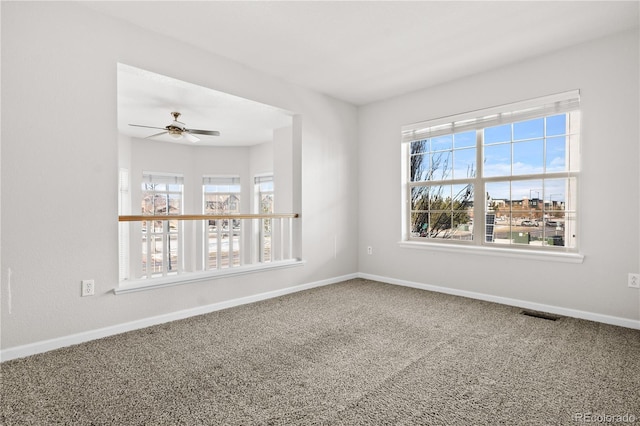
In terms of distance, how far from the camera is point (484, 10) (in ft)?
→ 8.36

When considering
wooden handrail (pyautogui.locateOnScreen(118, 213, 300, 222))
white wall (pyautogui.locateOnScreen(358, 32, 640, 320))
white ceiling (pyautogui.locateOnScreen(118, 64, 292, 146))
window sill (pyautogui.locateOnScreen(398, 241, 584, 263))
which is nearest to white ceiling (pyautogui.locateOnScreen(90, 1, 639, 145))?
white wall (pyautogui.locateOnScreen(358, 32, 640, 320))

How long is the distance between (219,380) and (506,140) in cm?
355

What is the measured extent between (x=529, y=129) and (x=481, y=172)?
63cm

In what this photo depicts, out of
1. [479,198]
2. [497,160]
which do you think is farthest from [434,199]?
[497,160]

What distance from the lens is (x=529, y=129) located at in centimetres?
343

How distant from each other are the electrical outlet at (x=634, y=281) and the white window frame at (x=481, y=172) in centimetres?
36

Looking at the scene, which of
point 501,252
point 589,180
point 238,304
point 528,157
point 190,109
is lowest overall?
point 238,304

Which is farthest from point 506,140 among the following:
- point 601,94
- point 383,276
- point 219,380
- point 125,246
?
point 125,246

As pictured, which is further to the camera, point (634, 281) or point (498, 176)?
point (498, 176)

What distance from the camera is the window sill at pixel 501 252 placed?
10.2 feet

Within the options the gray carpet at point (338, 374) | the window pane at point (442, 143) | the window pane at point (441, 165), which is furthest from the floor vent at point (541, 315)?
the window pane at point (442, 143)

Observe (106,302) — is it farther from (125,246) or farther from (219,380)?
(125,246)

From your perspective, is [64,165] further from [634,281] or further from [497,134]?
[634,281]

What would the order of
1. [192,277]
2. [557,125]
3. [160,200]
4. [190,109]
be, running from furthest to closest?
1. [160,200]
2. [190,109]
3. [557,125]
4. [192,277]
